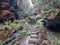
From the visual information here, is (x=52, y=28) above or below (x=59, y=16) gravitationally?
below

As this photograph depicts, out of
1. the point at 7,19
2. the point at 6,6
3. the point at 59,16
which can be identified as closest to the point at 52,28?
the point at 59,16

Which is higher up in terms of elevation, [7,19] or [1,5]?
[1,5]

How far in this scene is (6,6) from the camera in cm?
1456

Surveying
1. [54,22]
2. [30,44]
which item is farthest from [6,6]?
[30,44]

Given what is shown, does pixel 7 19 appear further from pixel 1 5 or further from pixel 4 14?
pixel 1 5

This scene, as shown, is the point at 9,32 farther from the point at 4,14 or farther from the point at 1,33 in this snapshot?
the point at 4,14

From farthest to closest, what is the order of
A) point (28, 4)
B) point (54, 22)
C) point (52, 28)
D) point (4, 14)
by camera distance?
point (28, 4), point (4, 14), point (52, 28), point (54, 22)

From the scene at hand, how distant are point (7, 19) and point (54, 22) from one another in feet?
18.0

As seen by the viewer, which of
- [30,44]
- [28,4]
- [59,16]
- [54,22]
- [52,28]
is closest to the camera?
[30,44]

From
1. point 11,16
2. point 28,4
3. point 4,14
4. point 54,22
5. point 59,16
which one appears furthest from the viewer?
point 28,4

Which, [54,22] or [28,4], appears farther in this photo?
[28,4]

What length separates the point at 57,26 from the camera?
10.3 m

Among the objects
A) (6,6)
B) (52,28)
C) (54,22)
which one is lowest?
(52,28)

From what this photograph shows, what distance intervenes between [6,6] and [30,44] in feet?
25.5
